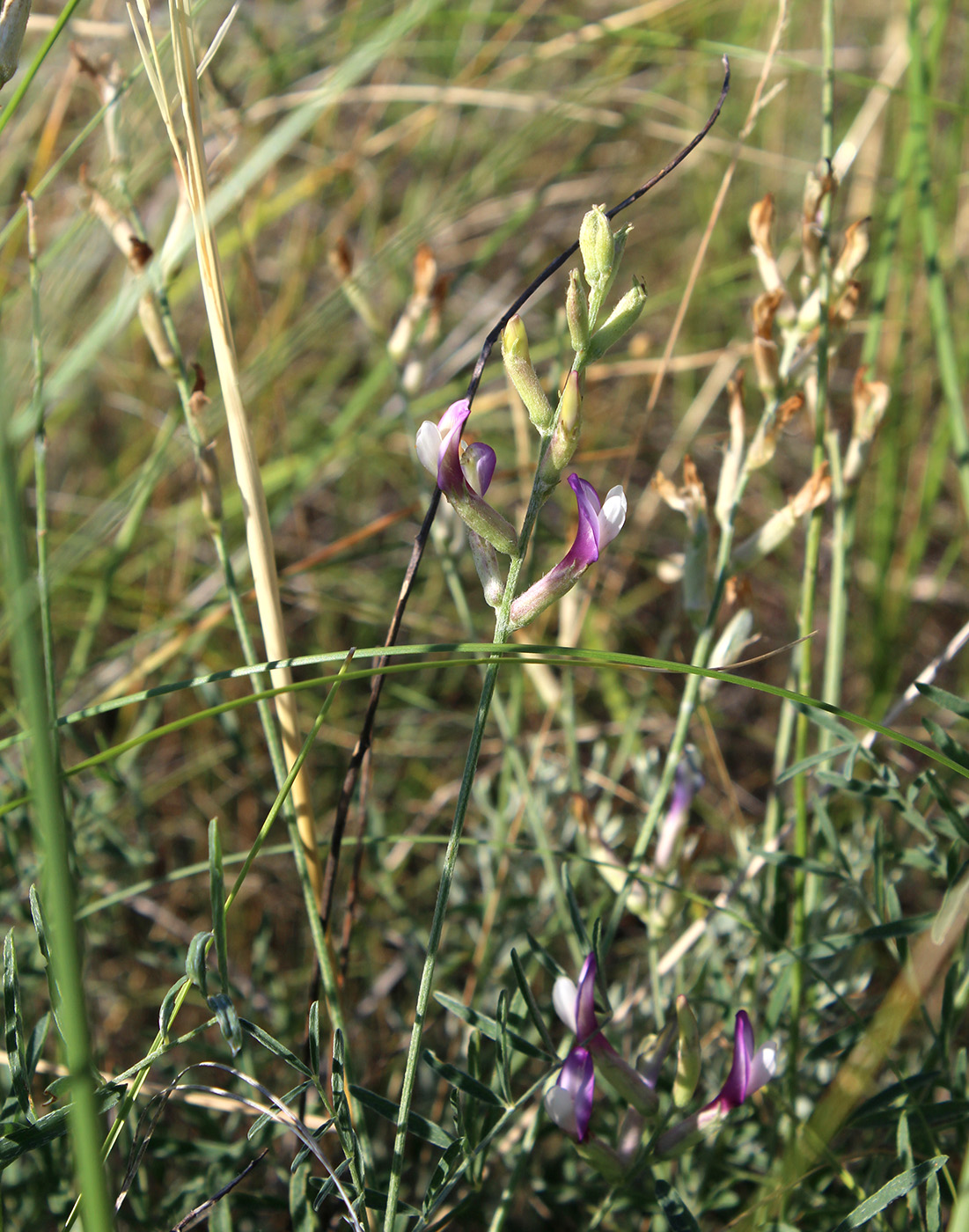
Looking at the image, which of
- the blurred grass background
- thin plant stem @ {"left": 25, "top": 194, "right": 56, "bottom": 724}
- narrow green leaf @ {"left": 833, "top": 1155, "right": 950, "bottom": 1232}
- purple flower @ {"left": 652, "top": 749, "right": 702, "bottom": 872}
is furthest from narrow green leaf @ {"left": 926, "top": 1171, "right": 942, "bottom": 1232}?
thin plant stem @ {"left": 25, "top": 194, "right": 56, "bottom": 724}

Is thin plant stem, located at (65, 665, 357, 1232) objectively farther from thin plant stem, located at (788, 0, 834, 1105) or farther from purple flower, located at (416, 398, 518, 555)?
thin plant stem, located at (788, 0, 834, 1105)

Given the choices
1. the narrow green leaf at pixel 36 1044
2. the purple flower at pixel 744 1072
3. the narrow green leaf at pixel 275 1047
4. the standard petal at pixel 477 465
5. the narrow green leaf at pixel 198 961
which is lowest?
the purple flower at pixel 744 1072

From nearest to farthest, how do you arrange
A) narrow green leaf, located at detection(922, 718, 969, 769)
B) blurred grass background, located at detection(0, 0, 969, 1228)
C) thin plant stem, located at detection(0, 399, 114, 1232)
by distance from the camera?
thin plant stem, located at detection(0, 399, 114, 1232) → narrow green leaf, located at detection(922, 718, 969, 769) → blurred grass background, located at detection(0, 0, 969, 1228)

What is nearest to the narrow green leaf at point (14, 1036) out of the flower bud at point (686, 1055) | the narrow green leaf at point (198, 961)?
the narrow green leaf at point (198, 961)

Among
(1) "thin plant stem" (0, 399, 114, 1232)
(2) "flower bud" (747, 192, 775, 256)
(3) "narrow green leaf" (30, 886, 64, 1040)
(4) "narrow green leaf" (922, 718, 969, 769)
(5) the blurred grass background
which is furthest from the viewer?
(5) the blurred grass background

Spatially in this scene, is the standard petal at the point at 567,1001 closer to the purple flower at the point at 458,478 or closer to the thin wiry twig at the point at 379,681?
the thin wiry twig at the point at 379,681
